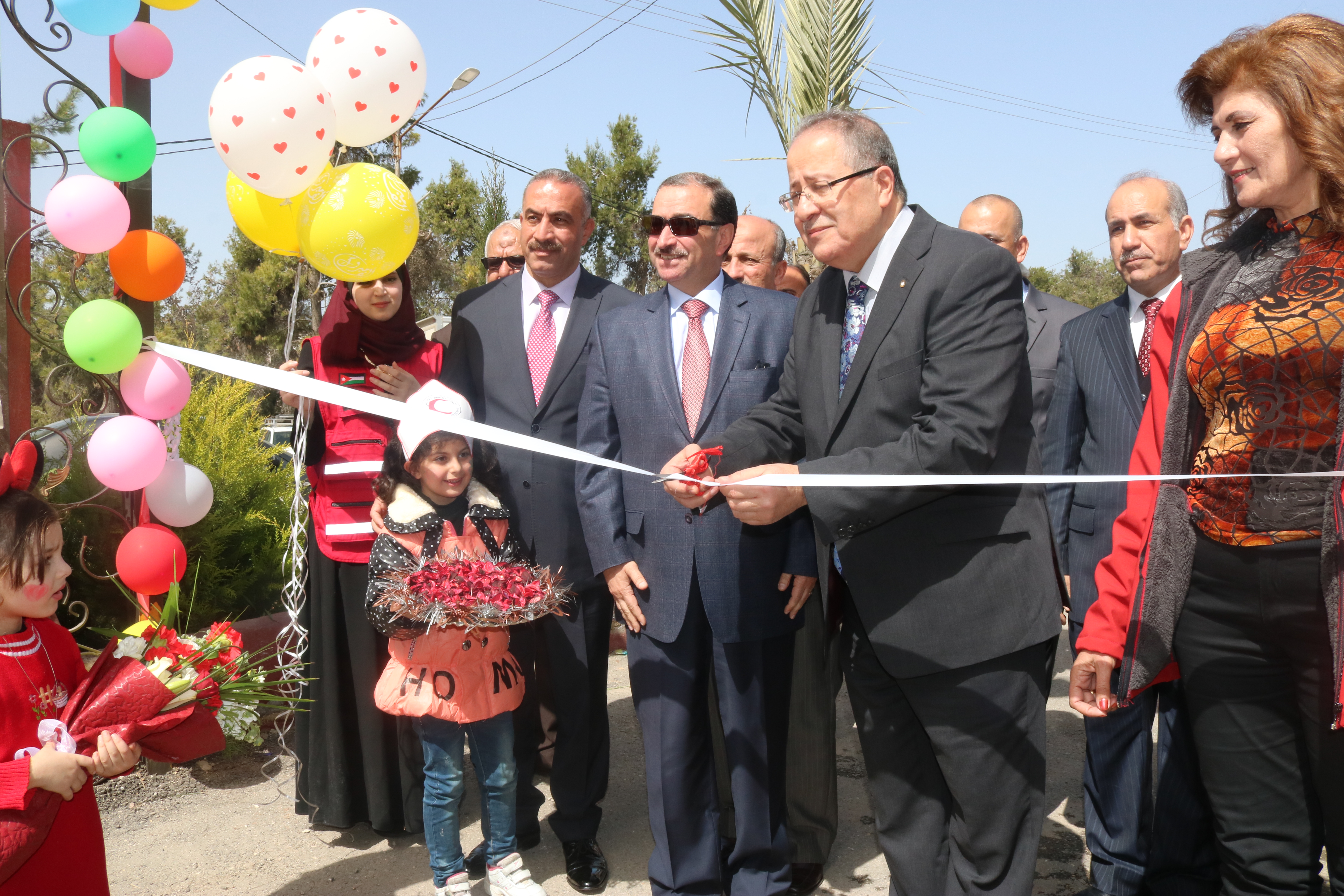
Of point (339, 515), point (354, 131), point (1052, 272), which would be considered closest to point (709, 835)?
point (339, 515)

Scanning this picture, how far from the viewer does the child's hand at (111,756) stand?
2377 millimetres

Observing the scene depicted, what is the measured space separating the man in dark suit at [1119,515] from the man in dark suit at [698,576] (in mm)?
1055

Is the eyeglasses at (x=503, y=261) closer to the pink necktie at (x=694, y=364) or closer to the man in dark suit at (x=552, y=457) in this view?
the man in dark suit at (x=552, y=457)

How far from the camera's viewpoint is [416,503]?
339 cm

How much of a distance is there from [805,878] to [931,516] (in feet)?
5.93

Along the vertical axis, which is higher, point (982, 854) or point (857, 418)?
point (857, 418)

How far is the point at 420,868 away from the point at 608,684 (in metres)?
2.50

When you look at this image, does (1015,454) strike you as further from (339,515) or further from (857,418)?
(339,515)

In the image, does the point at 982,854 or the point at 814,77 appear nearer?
Result: the point at 982,854

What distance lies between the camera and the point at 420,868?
3.73 meters

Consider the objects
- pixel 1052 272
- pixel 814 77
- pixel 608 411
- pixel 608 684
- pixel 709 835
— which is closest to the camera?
pixel 709 835

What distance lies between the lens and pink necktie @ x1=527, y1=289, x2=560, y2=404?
156 inches

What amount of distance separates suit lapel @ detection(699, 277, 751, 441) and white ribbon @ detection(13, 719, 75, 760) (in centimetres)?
195

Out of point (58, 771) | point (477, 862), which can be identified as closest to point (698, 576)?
point (477, 862)
